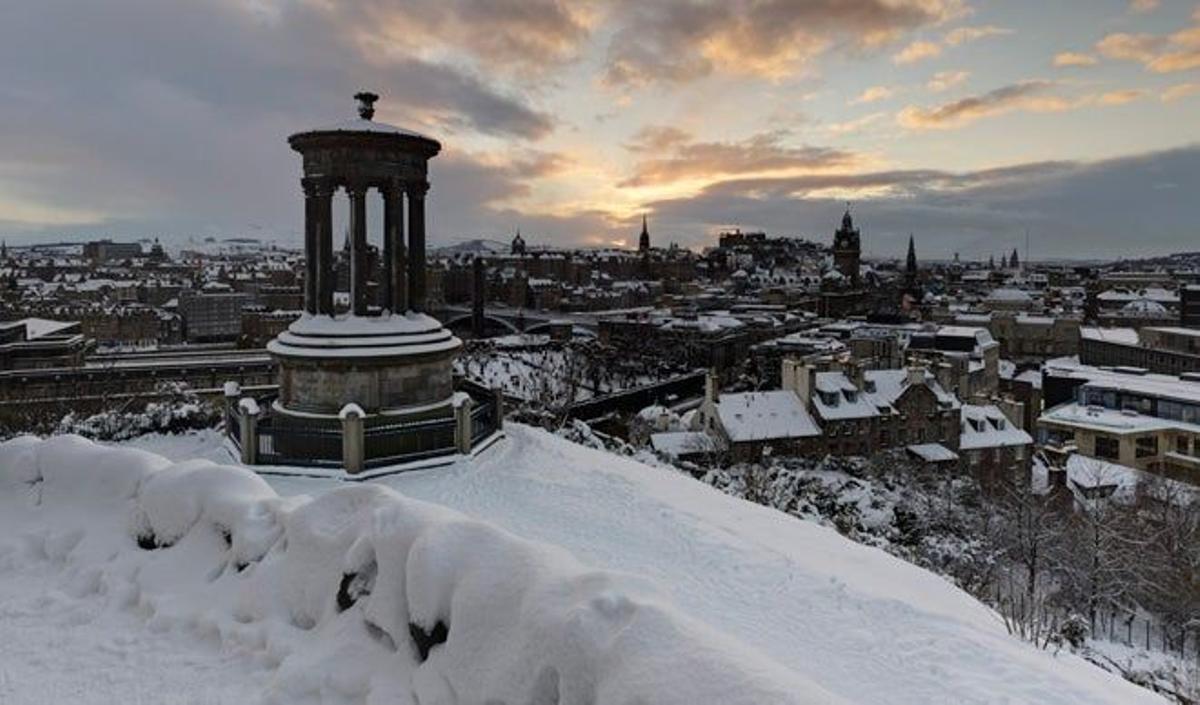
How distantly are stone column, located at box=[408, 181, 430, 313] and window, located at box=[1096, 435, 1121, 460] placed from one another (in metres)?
44.2

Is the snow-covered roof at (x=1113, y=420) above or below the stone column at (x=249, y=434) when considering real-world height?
below

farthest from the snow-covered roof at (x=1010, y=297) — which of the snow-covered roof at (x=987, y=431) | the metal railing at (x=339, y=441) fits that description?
the metal railing at (x=339, y=441)

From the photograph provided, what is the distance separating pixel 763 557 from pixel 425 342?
30.8 feet

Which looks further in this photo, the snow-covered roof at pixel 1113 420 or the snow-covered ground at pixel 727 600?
the snow-covered roof at pixel 1113 420

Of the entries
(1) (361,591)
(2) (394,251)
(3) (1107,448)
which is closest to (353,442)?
(2) (394,251)

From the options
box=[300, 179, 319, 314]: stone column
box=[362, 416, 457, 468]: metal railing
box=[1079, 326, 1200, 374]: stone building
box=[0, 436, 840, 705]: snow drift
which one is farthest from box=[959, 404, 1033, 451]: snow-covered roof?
box=[0, 436, 840, 705]: snow drift

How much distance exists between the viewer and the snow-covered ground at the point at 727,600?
16.8ft

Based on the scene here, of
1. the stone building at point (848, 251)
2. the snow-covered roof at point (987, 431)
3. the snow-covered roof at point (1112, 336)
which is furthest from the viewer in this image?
the stone building at point (848, 251)

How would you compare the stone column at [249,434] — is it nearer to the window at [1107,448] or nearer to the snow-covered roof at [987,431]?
the snow-covered roof at [987,431]

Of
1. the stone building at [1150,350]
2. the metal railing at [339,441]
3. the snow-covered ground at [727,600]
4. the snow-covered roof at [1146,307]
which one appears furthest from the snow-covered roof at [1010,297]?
the metal railing at [339,441]

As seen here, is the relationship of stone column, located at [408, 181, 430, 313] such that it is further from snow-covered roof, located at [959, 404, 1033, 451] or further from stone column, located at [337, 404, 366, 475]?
snow-covered roof, located at [959, 404, 1033, 451]

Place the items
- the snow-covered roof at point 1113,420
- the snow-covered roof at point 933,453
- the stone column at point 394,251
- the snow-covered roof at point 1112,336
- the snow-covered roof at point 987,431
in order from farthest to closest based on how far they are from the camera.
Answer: the snow-covered roof at point 1112,336
the snow-covered roof at point 1113,420
the snow-covered roof at point 987,431
the snow-covered roof at point 933,453
the stone column at point 394,251

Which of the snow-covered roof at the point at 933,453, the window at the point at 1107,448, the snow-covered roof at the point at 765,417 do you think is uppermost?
the snow-covered roof at the point at 765,417

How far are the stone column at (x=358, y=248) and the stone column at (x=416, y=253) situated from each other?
1.29 metres
